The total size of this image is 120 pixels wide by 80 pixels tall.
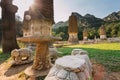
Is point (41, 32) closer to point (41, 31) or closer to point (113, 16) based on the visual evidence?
point (41, 31)

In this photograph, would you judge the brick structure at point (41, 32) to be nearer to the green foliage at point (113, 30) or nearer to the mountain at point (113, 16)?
the green foliage at point (113, 30)

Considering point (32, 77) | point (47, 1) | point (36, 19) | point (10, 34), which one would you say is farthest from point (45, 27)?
point (10, 34)

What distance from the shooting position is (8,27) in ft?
47.4

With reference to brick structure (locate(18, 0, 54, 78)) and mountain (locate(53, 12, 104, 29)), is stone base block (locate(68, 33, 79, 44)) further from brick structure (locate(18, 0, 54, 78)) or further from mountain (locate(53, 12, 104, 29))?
mountain (locate(53, 12, 104, 29))

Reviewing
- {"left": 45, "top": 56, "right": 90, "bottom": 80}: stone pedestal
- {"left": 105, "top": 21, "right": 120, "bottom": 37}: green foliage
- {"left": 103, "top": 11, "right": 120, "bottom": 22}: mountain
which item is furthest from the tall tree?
{"left": 103, "top": 11, "right": 120, "bottom": 22}: mountain

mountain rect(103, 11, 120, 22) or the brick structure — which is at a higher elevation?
mountain rect(103, 11, 120, 22)

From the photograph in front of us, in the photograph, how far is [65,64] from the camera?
13.0 ft

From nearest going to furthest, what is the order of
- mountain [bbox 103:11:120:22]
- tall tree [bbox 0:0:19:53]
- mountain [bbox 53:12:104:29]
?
tall tree [bbox 0:0:19:53], mountain [bbox 53:12:104:29], mountain [bbox 103:11:120:22]

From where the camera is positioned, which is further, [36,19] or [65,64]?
[36,19]

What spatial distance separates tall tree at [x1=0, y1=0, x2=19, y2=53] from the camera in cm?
1411

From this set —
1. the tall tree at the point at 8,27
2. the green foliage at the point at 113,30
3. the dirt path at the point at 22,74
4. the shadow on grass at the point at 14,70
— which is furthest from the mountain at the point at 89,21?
the dirt path at the point at 22,74

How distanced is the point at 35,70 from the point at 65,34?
131ft

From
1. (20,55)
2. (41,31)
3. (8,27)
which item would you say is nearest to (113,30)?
(8,27)

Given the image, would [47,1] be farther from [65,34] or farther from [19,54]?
[65,34]
